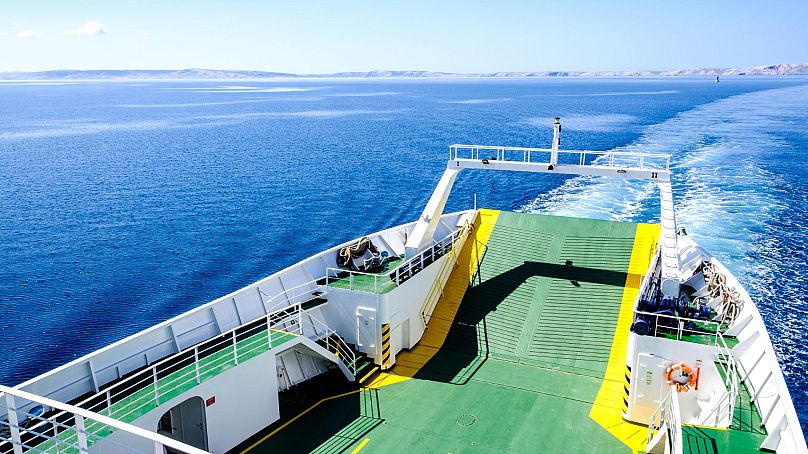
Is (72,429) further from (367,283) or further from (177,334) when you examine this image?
(367,283)

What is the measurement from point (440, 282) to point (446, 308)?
0.90 meters

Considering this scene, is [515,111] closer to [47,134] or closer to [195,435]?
[47,134]

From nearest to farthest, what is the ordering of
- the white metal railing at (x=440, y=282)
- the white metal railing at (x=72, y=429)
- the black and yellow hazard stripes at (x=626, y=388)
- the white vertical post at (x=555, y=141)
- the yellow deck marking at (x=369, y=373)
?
the white metal railing at (x=72, y=429) < the black and yellow hazard stripes at (x=626, y=388) < the yellow deck marking at (x=369, y=373) < the white vertical post at (x=555, y=141) < the white metal railing at (x=440, y=282)

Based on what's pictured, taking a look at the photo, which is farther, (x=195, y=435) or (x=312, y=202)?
(x=312, y=202)

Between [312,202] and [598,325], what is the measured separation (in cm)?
2846

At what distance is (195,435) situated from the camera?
12359 millimetres

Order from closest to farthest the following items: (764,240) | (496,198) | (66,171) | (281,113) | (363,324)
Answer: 1. (363,324)
2. (764,240)
3. (496,198)
4. (66,171)
5. (281,113)

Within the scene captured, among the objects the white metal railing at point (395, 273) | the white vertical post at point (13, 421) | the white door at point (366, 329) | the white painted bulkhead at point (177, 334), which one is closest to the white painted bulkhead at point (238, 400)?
the white painted bulkhead at point (177, 334)

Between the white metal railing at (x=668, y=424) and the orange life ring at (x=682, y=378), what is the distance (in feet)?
0.94

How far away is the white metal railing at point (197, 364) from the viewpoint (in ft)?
35.1

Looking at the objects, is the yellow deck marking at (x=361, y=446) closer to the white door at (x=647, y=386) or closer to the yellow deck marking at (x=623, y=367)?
the yellow deck marking at (x=623, y=367)

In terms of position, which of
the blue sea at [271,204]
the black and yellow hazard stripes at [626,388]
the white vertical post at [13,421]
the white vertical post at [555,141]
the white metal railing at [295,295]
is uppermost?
the white vertical post at [555,141]

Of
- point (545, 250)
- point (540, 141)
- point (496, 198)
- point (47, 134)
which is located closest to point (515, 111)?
point (540, 141)

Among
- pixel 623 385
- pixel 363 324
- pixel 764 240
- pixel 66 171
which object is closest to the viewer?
pixel 623 385
